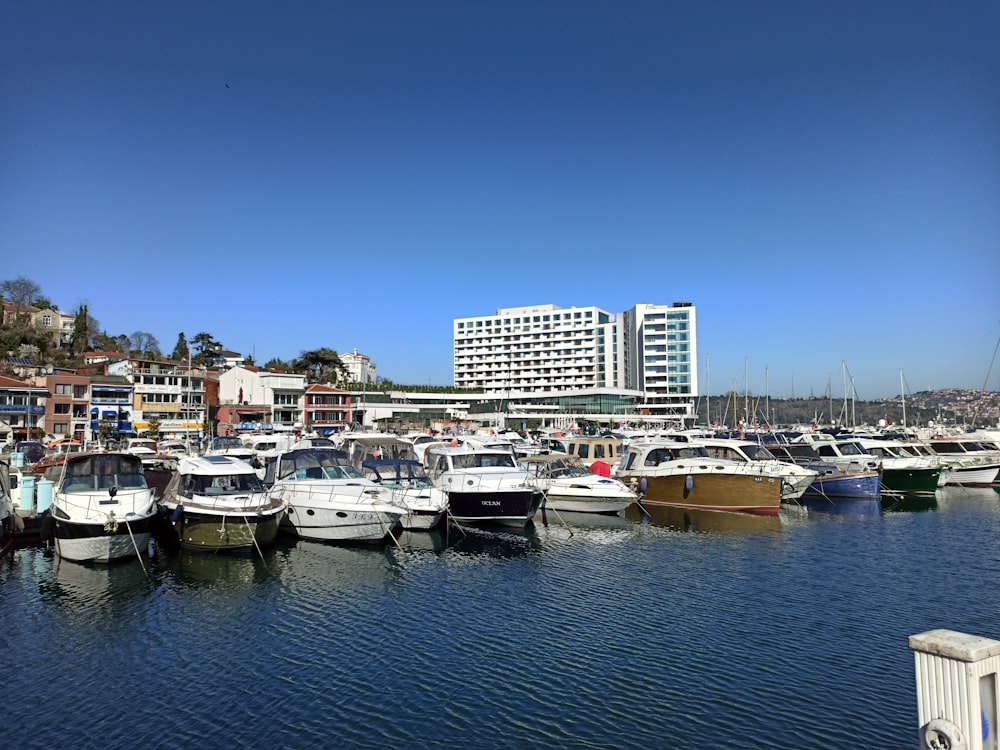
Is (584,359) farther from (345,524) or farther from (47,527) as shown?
(47,527)

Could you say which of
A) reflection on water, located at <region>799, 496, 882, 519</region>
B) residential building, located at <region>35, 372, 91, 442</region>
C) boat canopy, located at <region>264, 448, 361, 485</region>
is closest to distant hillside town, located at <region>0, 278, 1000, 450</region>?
residential building, located at <region>35, 372, 91, 442</region>

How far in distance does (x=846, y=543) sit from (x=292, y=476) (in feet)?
73.4

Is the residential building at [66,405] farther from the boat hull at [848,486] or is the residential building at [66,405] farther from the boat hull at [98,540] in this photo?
the boat hull at [848,486]

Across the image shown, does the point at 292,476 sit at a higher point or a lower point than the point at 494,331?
lower

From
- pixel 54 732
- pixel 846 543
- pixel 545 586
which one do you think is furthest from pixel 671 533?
pixel 54 732

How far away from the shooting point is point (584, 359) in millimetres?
163750

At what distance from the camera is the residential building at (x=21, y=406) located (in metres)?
71.0

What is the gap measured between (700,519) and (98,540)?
988 inches

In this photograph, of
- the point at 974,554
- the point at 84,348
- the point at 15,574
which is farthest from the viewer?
the point at 84,348

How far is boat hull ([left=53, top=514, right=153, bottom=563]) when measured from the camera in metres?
22.2

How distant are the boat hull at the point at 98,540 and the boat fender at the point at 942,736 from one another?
22.8 metres

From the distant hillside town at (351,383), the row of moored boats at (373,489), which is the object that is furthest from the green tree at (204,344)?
the row of moored boats at (373,489)

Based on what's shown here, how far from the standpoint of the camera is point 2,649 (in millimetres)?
15344

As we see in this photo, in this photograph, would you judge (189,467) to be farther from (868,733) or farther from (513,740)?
(868,733)
